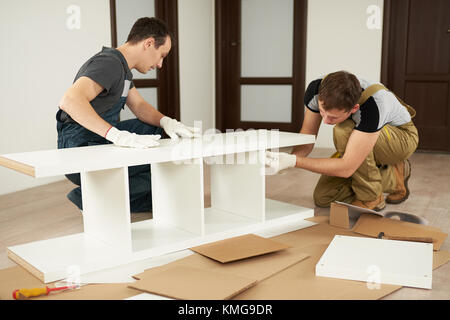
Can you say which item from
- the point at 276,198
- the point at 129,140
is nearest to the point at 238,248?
the point at 129,140

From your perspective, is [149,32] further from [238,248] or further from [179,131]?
[238,248]

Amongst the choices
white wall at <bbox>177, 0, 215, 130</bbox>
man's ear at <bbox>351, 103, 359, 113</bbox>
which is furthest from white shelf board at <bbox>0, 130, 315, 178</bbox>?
white wall at <bbox>177, 0, 215, 130</bbox>

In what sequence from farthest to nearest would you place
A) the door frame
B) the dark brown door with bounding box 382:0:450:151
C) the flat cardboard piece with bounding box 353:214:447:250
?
1. the door frame
2. the dark brown door with bounding box 382:0:450:151
3. the flat cardboard piece with bounding box 353:214:447:250

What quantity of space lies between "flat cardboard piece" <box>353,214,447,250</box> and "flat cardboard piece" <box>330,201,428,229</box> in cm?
4

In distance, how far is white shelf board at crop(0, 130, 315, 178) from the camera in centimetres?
146

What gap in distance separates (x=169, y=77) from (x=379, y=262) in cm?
317

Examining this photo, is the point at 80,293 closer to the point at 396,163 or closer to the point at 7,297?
the point at 7,297

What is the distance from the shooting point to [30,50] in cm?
295

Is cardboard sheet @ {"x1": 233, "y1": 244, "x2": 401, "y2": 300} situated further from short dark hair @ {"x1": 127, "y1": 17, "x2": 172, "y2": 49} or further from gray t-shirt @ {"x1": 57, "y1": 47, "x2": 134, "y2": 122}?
short dark hair @ {"x1": 127, "y1": 17, "x2": 172, "y2": 49}

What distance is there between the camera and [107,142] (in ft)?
7.09

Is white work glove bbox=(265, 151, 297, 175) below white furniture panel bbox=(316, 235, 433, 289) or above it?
above

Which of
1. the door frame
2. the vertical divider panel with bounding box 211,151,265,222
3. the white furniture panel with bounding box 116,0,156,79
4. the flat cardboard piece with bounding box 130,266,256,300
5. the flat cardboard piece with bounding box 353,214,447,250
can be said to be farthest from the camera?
the door frame

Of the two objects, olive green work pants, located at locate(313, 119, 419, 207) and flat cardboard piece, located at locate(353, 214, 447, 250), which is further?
olive green work pants, located at locate(313, 119, 419, 207)

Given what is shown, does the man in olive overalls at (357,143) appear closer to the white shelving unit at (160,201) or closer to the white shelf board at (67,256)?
the white shelving unit at (160,201)
